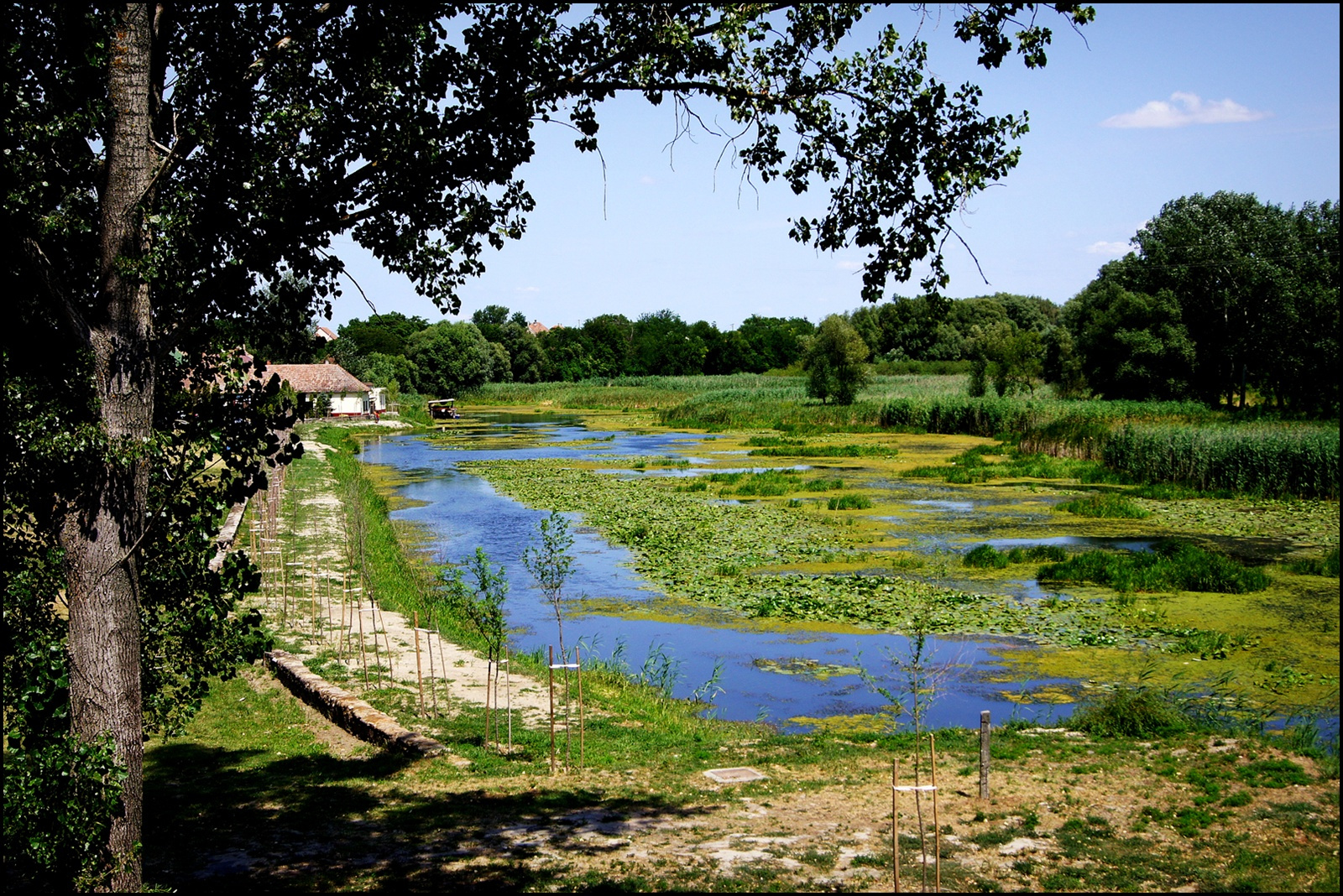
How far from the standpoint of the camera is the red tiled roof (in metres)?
66.4

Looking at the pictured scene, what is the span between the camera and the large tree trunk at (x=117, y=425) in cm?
535

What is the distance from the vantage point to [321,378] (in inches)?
2655

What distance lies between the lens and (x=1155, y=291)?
159 feet

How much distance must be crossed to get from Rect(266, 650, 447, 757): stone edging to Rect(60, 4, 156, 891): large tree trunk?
13.0ft

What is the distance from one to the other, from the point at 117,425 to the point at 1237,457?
28691 mm

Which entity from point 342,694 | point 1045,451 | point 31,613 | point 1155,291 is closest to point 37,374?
point 31,613

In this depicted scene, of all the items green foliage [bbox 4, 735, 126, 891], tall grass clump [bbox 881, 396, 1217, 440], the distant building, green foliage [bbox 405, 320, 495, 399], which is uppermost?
green foliage [bbox 405, 320, 495, 399]

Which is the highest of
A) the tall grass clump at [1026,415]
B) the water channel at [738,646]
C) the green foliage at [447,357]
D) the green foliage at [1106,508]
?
the green foliage at [447,357]

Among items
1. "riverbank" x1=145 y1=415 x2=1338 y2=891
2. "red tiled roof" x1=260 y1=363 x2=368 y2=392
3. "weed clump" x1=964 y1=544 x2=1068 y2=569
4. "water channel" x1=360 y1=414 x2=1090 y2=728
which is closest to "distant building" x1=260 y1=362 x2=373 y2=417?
"red tiled roof" x1=260 y1=363 x2=368 y2=392

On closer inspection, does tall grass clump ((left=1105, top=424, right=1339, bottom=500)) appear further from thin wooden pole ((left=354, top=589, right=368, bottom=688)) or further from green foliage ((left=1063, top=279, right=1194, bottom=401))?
thin wooden pole ((left=354, top=589, right=368, bottom=688))

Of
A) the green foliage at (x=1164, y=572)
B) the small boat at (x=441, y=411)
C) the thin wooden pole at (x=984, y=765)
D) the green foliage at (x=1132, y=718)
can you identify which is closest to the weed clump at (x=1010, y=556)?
the green foliage at (x=1164, y=572)

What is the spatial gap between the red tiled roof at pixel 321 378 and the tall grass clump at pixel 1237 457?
50.2 m

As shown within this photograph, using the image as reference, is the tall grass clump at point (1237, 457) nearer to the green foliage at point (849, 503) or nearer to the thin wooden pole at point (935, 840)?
the green foliage at point (849, 503)

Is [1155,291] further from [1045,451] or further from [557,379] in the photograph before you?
[557,379]
